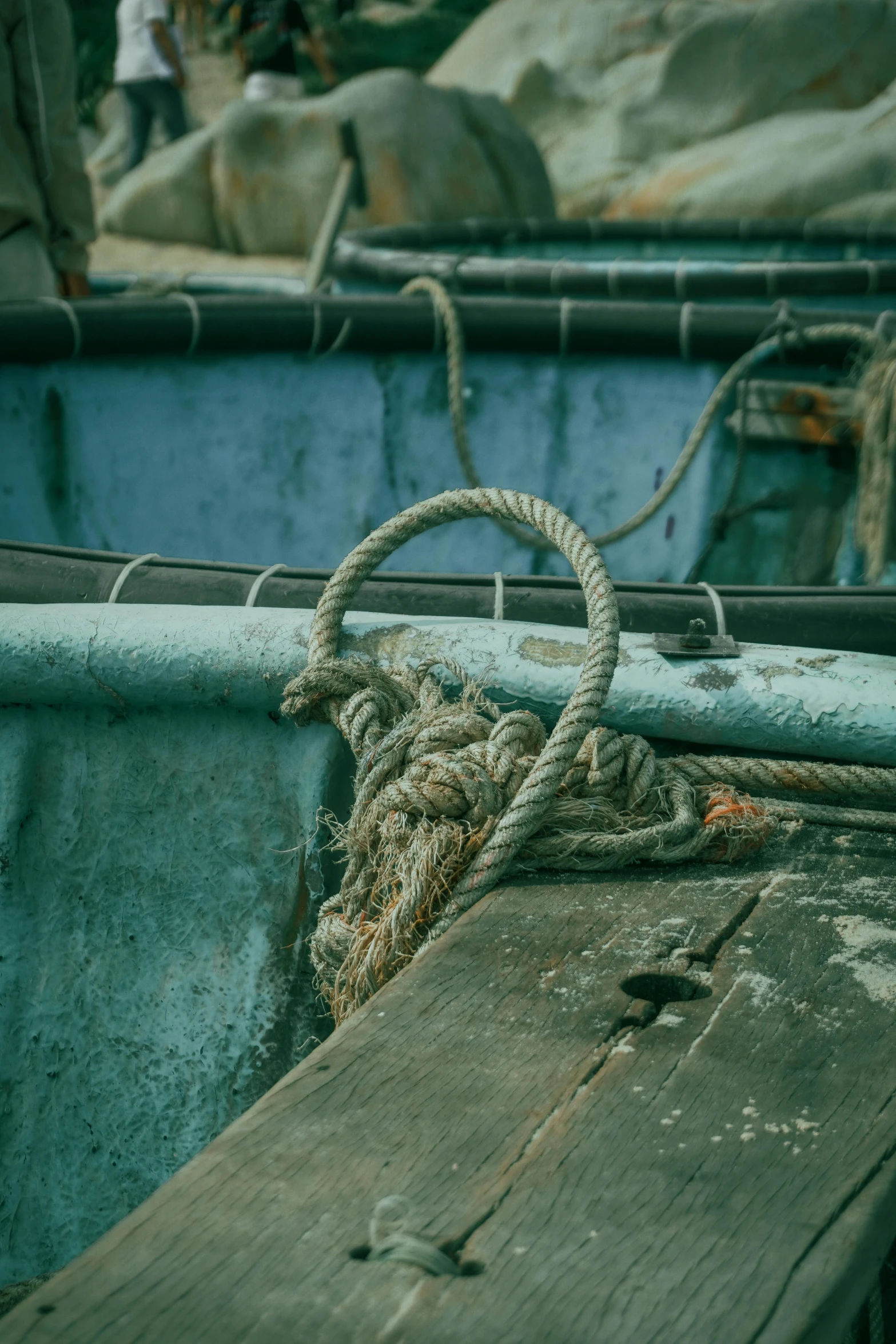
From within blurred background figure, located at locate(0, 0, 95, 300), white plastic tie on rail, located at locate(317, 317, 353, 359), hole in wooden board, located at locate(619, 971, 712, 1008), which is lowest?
hole in wooden board, located at locate(619, 971, 712, 1008)

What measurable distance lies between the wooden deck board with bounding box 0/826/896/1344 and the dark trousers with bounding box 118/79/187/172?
9100mm

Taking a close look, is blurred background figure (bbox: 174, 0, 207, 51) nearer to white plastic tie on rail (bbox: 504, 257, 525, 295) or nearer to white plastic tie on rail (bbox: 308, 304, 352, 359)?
white plastic tie on rail (bbox: 504, 257, 525, 295)

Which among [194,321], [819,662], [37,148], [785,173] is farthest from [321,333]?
[785,173]

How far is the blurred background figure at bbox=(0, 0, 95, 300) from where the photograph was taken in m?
3.31

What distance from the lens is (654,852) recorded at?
125cm

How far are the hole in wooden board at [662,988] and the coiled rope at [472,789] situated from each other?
0.20 meters

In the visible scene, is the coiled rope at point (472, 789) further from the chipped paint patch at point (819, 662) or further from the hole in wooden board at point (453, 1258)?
the hole in wooden board at point (453, 1258)

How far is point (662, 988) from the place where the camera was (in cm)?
103

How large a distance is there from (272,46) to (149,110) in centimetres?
128

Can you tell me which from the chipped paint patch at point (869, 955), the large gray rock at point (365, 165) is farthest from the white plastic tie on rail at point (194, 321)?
the large gray rock at point (365, 165)

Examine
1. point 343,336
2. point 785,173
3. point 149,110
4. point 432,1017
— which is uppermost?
point 149,110

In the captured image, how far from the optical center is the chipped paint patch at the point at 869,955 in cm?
103

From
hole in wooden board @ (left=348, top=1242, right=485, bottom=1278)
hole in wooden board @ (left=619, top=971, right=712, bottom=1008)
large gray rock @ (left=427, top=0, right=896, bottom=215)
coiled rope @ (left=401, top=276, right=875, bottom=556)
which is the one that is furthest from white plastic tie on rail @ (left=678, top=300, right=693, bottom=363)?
large gray rock @ (left=427, top=0, right=896, bottom=215)

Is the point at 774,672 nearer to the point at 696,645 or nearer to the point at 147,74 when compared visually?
the point at 696,645
